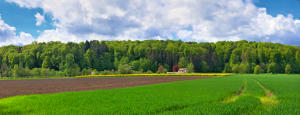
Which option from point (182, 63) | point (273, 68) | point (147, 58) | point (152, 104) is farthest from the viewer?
point (147, 58)

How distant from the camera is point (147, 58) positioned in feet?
488

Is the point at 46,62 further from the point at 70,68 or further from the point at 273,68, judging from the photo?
the point at 273,68

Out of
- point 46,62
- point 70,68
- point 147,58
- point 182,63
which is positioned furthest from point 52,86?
point 147,58

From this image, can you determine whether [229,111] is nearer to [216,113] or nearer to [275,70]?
[216,113]

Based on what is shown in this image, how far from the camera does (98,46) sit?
15300 centimetres

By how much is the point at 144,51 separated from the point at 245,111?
5808 inches

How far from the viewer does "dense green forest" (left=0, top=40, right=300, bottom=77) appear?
125 m

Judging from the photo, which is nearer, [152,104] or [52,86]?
[152,104]

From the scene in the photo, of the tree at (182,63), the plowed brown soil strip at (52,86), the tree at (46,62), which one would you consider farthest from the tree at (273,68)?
the tree at (46,62)

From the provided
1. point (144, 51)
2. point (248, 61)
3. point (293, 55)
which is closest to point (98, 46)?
point (144, 51)

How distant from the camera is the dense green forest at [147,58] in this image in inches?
4914

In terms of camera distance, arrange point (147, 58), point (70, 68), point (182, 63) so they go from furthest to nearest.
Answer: point (147, 58), point (182, 63), point (70, 68)

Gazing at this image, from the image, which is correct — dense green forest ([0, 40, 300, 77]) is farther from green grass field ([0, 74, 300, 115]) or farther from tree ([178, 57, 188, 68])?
green grass field ([0, 74, 300, 115])

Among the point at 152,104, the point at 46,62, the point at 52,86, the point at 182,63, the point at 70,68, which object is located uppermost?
the point at 46,62
